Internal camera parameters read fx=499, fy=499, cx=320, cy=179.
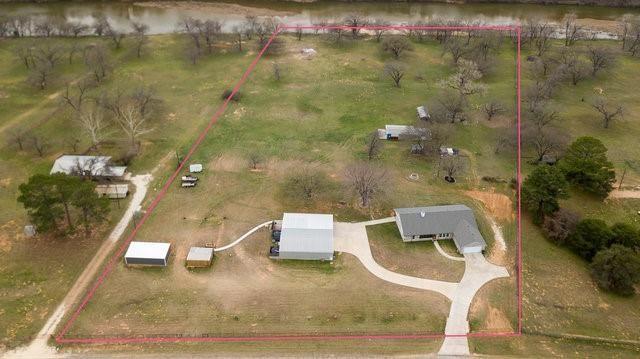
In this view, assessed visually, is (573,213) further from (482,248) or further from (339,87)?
→ (339,87)

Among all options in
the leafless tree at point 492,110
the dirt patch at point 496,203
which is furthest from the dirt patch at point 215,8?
the dirt patch at point 496,203

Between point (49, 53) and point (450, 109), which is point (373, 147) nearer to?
point (450, 109)

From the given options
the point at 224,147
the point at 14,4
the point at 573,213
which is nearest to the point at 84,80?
the point at 224,147

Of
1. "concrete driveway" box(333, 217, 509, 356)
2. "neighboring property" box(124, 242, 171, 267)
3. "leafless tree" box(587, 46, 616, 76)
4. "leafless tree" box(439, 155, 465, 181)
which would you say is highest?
"leafless tree" box(587, 46, 616, 76)

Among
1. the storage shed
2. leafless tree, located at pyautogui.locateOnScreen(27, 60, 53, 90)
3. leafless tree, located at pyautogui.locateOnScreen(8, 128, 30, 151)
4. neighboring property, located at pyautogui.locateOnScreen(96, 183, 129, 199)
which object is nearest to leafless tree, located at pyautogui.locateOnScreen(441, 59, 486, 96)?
the storage shed

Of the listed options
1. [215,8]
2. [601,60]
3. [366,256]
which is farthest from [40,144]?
[601,60]

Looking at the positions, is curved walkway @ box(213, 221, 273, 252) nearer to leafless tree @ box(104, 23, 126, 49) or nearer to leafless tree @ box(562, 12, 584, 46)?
leafless tree @ box(104, 23, 126, 49)

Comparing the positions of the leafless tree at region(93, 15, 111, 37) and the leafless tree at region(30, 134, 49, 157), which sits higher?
the leafless tree at region(93, 15, 111, 37)
